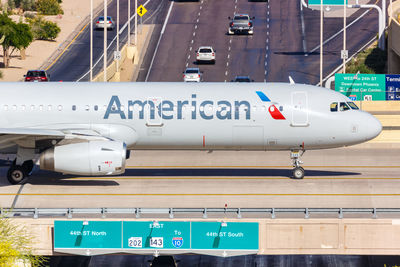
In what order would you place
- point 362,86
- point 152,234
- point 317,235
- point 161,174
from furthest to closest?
1. point 362,86
2. point 161,174
3. point 317,235
4. point 152,234

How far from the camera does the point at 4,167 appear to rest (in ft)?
153

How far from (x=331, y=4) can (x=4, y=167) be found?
50338mm

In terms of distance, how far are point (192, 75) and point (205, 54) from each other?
8664 mm

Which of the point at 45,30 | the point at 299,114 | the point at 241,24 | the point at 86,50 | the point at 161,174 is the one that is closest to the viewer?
the point at 299,114

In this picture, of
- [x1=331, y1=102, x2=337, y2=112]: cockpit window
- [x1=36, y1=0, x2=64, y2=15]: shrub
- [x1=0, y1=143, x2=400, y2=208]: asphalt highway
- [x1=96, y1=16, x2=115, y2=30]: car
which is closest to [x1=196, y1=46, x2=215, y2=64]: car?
[x1=96, y1=16, x2=115, y2=30]: car

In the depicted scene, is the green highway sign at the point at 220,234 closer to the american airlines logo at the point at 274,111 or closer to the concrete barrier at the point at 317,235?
the concrete barrier at the point at 317,235

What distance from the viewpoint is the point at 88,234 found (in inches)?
1331

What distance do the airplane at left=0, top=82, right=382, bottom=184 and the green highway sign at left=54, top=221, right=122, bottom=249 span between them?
7.72m

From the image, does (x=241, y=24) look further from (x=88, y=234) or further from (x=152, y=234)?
(x=88, y=234)

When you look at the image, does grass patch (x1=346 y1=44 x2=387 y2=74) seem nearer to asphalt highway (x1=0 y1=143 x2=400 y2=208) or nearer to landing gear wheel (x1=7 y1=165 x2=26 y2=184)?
asphalt highway (x1=0 y1=143 x2=400 y2=208)

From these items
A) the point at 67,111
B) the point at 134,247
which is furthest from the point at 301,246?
the point at 67,111

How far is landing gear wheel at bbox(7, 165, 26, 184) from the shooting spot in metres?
41.6

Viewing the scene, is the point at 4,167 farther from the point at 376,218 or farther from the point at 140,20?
the point at 140,20

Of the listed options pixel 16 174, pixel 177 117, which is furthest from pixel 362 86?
pixel 16 174
